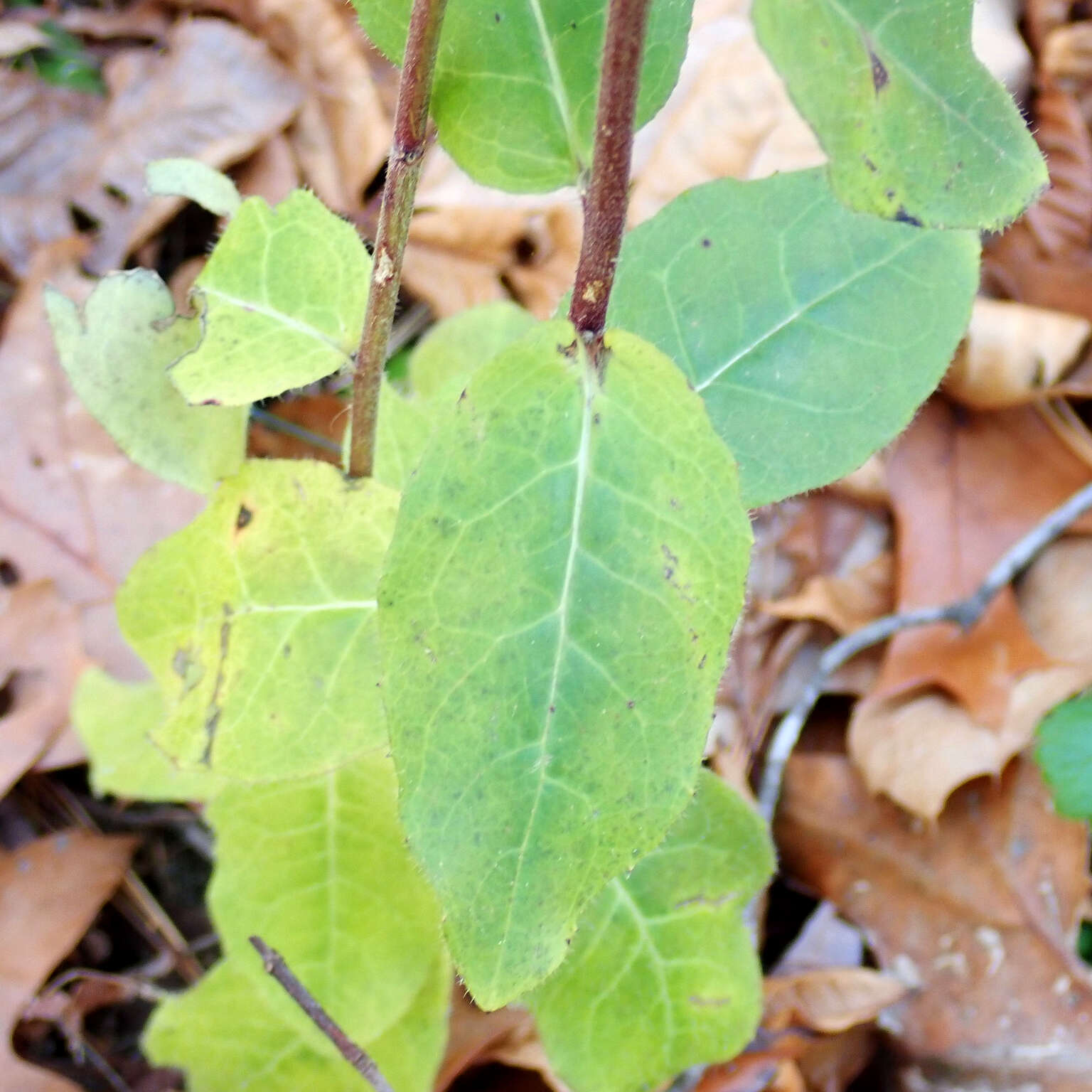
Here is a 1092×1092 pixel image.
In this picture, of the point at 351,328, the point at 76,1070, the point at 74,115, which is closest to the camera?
the point at 351,328

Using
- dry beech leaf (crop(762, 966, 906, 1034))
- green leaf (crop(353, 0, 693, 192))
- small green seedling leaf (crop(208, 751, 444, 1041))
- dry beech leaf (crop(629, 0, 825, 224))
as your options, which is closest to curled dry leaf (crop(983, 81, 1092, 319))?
dry beech leaf (crop(629, 0, 825, 224))

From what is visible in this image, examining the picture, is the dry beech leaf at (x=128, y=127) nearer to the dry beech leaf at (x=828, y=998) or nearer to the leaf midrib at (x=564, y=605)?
the leaf midrib at (x=564, y=605)

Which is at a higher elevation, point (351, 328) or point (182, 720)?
point (351, 328)

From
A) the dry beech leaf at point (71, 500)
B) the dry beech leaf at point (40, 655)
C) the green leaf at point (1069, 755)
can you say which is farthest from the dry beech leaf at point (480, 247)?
the green leaf at point (1069, 755)

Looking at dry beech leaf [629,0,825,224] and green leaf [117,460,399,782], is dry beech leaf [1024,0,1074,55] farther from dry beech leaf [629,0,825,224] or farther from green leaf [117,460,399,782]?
green leaf [117,460,399,782]

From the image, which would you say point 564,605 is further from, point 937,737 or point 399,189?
point 937,737

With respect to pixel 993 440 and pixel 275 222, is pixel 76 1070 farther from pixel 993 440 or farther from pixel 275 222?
pixel 993 440

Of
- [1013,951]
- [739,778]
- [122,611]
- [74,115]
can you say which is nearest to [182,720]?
[122,611]
